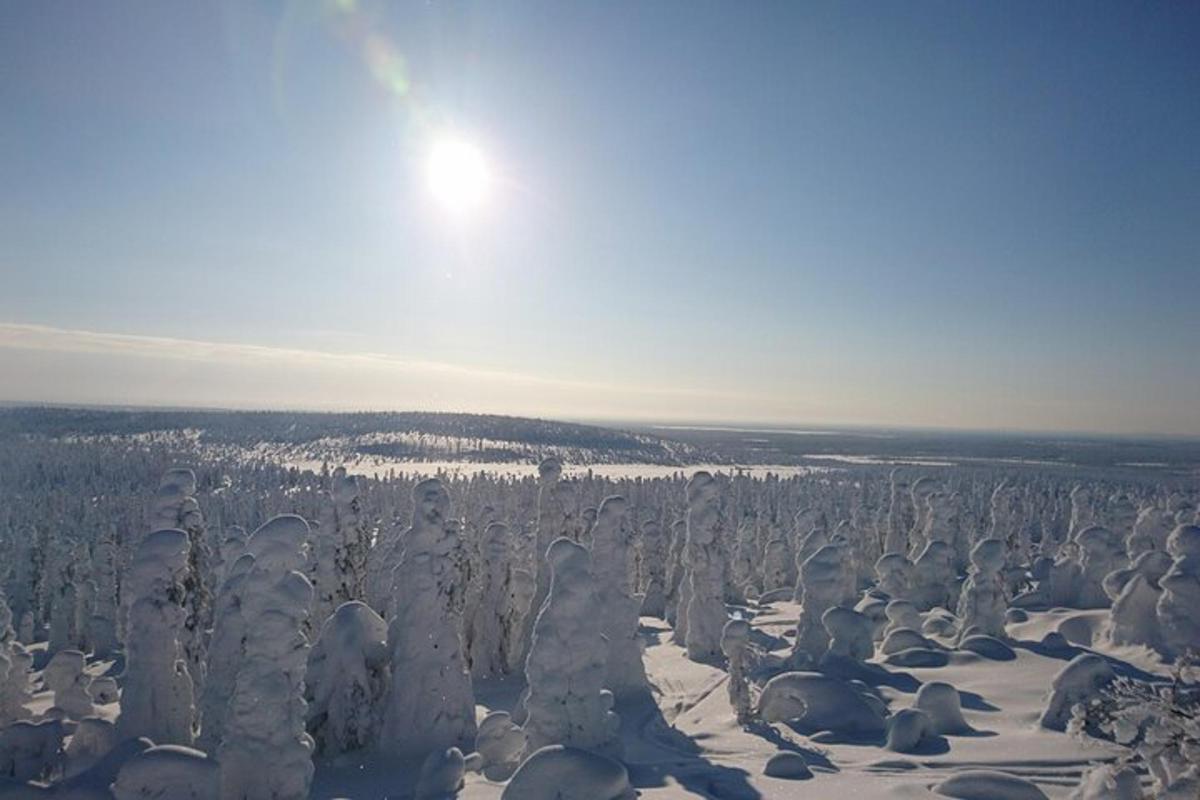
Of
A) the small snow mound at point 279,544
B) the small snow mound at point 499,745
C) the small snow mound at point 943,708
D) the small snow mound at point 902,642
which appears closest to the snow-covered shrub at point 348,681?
the small snow mound at point 499,745

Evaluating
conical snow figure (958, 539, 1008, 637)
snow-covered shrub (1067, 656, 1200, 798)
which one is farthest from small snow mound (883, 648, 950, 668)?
snow-covered shrub (1067, 656, 1200, 798)

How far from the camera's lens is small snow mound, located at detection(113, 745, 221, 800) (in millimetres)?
13773

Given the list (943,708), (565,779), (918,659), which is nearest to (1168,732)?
(565,779)

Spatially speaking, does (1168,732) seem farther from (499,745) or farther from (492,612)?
(492,612)

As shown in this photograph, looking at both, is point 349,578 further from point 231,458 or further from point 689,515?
point 231,458

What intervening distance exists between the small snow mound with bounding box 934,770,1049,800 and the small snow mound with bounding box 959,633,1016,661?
564 inches

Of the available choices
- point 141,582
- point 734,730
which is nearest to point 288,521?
point 141,582

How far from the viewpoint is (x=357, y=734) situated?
20.5 metres

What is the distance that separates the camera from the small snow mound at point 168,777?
542 inches

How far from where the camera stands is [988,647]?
2720 cm

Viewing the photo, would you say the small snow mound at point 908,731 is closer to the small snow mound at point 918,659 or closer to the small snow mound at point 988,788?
the small snow mound at point 988,788

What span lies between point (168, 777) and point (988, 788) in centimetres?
1566

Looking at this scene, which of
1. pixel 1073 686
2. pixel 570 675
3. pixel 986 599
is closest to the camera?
pixel 570 675

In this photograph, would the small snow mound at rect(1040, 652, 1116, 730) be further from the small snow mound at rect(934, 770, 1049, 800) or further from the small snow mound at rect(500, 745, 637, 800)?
the small snow mound at rect(500, 745, 637, 800)
